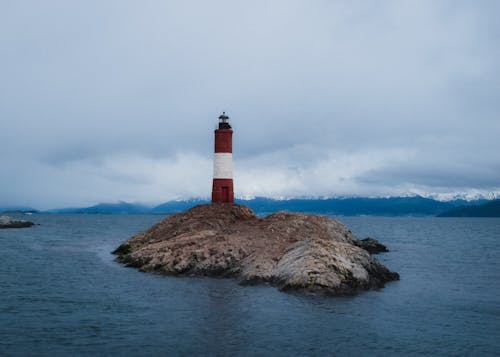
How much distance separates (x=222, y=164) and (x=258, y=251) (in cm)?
1501

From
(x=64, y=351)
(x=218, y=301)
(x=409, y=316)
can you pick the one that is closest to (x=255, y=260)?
(x=218, y=301)

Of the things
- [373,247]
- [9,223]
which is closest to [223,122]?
[373,247]

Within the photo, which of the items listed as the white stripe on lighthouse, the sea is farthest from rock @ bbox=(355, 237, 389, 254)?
the sea

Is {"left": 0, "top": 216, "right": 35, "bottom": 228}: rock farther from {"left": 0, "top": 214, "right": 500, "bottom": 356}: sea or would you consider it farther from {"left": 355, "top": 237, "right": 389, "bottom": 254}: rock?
{"left": 355, "top": 237, "right": 389, "bottom": 254}: rock

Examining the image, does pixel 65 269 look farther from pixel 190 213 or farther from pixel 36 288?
Result: pixel 190 213

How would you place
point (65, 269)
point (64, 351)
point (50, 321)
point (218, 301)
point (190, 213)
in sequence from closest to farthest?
point (64, 351) → point (50, 321) → point (218, 301) → point (65, 269) → point (190, 213)

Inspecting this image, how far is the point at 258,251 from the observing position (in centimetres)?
3672

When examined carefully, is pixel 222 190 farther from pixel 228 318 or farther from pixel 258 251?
pixel 228 318

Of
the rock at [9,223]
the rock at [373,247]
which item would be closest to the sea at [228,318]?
the rock at [373,247]

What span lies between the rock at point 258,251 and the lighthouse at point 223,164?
1.53m

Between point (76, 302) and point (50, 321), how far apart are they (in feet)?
14.4

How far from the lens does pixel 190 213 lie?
161ft

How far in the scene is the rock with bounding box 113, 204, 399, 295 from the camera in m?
30.1

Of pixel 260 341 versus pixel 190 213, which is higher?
pixel 190 213
